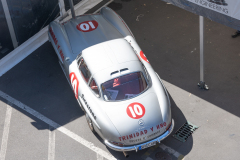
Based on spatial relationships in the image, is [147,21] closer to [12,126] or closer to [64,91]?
[64,91]

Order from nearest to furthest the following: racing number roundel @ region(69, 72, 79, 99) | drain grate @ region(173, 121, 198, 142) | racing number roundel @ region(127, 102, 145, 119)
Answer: racing number roundel @ region(127, 102, 145, 119) → drain grate @ region(173, 121, 198, 142) → racing number roundel @ region(69, 72, 79, 99)

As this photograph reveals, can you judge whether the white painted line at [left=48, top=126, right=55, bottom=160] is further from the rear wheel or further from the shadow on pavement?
the rear wheel

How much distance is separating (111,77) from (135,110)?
0.89m

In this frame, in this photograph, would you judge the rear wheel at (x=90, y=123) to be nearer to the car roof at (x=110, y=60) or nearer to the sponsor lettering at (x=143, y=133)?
the car roof at (x=110, y=60)

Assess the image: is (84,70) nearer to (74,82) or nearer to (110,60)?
(74,82)

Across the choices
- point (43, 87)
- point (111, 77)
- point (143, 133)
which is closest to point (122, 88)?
point (111, 77)

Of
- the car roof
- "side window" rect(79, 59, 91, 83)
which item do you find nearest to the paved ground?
"side window" rect(79, 59, 91, 83)

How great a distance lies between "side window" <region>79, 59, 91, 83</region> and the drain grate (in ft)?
7.57

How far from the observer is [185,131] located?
702 centimetres

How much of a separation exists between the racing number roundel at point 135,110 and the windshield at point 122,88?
252 mm

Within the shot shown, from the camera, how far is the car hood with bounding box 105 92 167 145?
6.19 meters

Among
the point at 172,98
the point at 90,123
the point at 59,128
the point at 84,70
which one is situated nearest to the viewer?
the point at 90,123

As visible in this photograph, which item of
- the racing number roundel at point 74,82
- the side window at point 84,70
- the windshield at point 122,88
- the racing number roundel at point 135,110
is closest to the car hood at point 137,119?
the racing number roundel at point 135,110

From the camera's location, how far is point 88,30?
829 cm
